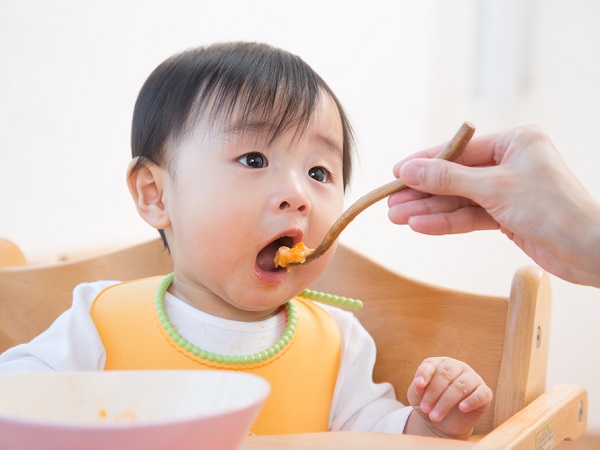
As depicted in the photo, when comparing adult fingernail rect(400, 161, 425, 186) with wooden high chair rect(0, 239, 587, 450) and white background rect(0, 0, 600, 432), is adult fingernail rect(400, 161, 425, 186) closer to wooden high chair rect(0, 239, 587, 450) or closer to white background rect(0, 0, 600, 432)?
wooden high chair rect(0, 239, 587, 450)

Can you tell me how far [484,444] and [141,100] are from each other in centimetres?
60

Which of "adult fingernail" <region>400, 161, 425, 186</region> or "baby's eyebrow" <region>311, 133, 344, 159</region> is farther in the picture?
"baby's eyebrow" <region>311, 133, 344, 159</region>

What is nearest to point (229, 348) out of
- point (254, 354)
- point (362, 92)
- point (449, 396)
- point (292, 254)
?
point (254, 354)

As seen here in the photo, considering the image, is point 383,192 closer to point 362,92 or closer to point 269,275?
point 269,275

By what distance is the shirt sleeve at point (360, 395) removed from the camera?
0.96 meters

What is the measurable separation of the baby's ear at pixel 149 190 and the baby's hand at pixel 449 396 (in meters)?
0.36

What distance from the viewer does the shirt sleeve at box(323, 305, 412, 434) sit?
0.96 metres

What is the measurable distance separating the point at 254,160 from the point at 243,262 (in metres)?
0.12

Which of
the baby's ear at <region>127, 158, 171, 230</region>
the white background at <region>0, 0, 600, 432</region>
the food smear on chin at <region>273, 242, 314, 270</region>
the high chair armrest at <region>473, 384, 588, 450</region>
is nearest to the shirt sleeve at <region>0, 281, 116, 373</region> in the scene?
the baby's ear at <region>127, 158, 171, 230</region>

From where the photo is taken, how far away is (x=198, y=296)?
969 millimetres

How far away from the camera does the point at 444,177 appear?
2.31ft

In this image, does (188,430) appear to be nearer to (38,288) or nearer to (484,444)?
(484,444)

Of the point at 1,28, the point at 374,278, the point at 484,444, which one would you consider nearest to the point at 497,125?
the point at 374,278

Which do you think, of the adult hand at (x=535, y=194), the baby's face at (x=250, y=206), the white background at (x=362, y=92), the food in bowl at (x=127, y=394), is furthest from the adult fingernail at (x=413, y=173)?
the white background at (x=362, y=92)
